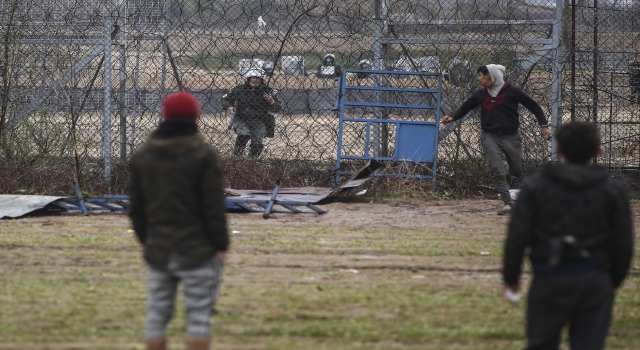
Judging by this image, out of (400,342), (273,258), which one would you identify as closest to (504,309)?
(400,342)

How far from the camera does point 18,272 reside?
6.38m

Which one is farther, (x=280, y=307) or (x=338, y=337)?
(x=280, y=307)

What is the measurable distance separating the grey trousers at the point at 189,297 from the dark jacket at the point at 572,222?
1.42 m

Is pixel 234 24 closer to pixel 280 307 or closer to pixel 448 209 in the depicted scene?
pixel 448 209

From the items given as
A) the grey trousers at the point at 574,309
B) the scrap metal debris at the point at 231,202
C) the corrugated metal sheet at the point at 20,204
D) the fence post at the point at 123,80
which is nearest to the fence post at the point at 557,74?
the scrap metal debris at the point at 231,202

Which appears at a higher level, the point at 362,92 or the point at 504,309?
the point at 362,92

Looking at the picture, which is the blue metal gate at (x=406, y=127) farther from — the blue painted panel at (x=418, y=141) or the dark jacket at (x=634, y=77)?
the dark jacket at (x=634, y=77)

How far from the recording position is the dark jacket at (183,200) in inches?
153

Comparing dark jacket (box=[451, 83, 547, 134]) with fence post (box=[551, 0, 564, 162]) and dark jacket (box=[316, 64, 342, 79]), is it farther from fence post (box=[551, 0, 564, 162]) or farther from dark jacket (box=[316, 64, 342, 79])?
dark jacket (box=[316, 64, 342, 79])

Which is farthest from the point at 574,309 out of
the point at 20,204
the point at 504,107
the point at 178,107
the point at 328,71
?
the point at 328,71

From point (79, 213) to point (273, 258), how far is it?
11.4ft

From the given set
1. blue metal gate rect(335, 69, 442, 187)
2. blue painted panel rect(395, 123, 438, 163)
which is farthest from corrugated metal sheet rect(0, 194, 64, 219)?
blue painted panel rect(395, 123, 438, 163)

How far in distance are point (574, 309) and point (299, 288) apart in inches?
107

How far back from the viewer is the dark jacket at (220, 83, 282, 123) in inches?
447
